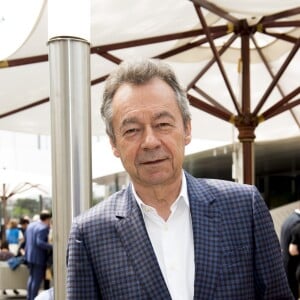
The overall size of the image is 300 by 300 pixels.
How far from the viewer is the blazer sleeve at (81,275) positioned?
1180 millimetres

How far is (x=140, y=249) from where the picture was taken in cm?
117

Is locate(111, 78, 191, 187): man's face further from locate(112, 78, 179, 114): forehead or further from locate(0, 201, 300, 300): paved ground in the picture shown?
locate(0, 201, 300, 300): paved ground

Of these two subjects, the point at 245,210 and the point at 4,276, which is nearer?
the point at 245,210

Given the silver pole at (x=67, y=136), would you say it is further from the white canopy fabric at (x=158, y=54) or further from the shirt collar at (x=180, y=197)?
the shirt collar at (x=180, y=197)

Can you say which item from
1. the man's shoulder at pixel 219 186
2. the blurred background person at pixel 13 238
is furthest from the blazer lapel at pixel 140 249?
the blurred background person at pixel 13 238

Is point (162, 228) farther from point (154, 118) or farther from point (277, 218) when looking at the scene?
point (277, 218)

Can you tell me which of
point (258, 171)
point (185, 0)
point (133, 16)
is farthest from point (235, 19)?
point (258, 171)

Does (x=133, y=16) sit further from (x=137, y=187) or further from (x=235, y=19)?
(x=137, y=187)

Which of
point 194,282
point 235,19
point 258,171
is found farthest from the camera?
point 258,171

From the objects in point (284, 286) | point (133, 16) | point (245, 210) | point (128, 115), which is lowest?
point (284, 286)

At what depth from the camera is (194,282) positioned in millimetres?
1143

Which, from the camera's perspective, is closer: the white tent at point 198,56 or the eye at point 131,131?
the eye at point 131,131

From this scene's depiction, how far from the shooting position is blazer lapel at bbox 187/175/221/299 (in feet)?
3.74

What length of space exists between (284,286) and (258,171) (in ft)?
45.8
